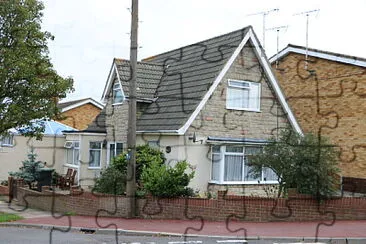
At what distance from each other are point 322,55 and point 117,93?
954 centimetres

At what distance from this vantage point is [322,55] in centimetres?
2291

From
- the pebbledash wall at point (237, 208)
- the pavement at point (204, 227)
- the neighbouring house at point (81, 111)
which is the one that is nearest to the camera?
the pavement at point (204, 227)

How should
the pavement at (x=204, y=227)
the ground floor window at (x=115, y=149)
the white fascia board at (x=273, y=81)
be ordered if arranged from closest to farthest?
the pavement at (x=204, y=227)
the white fascia board at (x=273, y=81)
the ground floor window at (x=115, y=149)

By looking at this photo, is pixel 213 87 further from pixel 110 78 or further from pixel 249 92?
pixel 110 78

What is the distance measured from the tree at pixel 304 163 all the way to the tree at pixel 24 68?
7201 mm

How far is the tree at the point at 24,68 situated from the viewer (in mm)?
15328

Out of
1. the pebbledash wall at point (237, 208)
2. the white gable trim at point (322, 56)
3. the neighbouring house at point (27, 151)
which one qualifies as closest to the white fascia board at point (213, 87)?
the pebbledash wall at point (237, 208)

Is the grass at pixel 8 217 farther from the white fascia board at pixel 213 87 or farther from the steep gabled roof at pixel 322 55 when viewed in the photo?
the steep gabled roof at pixel 322 55

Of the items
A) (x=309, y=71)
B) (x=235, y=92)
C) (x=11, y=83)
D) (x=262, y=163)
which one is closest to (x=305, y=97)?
(x=309, y=71)

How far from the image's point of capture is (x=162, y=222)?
14.3 m
